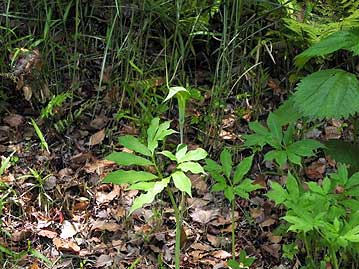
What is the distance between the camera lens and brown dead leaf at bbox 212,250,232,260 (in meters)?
2.68

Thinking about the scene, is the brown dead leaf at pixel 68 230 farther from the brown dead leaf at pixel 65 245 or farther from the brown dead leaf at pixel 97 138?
the brown dead leaf at pixel 97 138

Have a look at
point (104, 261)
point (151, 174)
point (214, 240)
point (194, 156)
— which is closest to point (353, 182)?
point (194, 156)

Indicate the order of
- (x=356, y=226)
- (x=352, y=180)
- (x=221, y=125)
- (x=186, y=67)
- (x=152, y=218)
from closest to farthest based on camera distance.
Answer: (x=356, y=226) < (x=352, y=180) < (x=152, y=218) < (x=221, y=125) < (x=186, y=67)

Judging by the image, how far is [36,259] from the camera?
2.65 metres

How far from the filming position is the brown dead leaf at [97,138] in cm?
327

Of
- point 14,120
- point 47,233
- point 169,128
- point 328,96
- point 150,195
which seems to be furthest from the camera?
point 14,120

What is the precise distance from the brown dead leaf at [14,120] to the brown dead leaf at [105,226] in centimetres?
82

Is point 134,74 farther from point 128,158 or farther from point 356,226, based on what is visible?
point 356,226

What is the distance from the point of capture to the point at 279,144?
2.27 m

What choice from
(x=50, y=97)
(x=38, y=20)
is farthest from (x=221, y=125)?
(x=38, y=20)

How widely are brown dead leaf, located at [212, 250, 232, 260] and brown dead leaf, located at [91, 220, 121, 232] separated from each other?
449 mm

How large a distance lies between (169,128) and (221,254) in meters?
0.80

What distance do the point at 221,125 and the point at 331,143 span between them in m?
0.84

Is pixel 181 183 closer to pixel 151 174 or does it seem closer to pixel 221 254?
pixel 151 174
